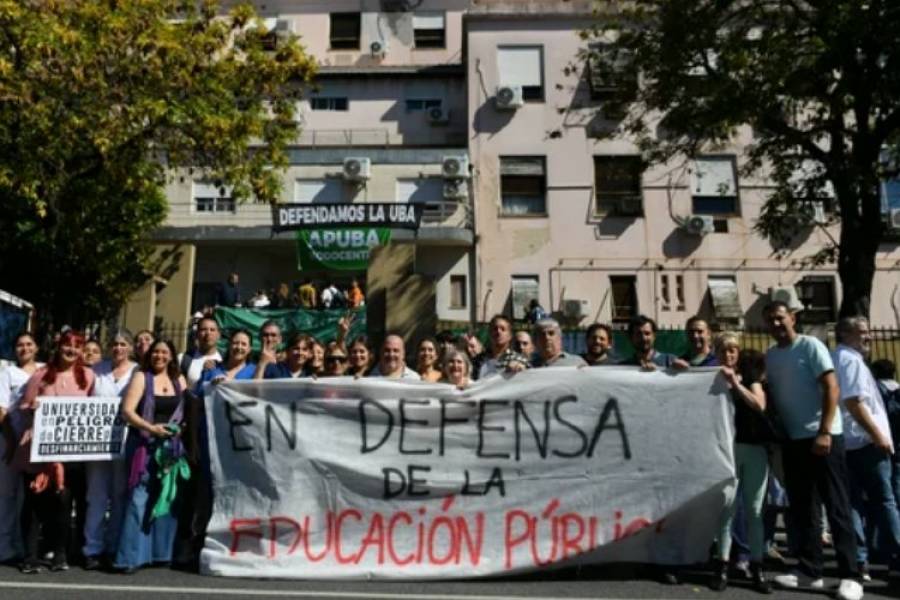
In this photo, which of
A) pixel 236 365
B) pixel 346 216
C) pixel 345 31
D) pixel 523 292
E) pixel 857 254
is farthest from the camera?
pixel 345 31

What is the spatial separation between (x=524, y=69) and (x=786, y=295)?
1070 cm

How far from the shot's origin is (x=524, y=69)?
24391 mm

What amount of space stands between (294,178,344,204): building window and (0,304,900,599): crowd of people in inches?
698

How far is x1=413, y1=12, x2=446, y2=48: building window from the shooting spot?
92.5 feet

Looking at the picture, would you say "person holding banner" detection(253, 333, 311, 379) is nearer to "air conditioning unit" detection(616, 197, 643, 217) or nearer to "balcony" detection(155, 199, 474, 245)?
"balcony" detection(155, 199, 474, 245)

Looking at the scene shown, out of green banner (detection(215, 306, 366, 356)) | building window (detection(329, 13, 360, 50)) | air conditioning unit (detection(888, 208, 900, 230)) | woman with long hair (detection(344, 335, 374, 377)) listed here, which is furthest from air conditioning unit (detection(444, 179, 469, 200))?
woman with long hair (detection(344, 335, 374, 377))

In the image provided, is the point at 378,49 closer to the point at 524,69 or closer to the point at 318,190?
the point at 524,69

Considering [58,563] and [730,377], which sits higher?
[730,377]

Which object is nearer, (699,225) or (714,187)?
(699,225)

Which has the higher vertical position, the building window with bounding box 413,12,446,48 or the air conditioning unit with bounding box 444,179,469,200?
the building window with bounding box 413,12,446,48

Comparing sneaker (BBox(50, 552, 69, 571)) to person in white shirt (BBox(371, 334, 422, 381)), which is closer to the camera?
sneaker (BBox(50, 552, 69, 571))

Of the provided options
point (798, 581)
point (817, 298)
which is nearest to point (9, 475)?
point (798, 581)

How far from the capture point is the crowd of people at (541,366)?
526 centimetres

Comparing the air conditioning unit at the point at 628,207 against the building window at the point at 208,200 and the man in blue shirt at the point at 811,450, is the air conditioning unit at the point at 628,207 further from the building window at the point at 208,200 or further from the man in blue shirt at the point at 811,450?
the man in blue shirt at the point at 811,450
